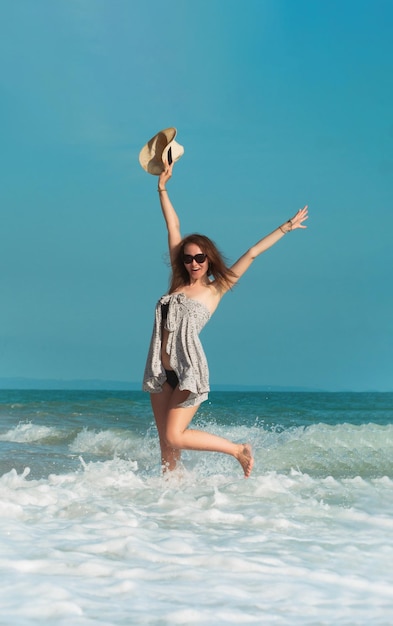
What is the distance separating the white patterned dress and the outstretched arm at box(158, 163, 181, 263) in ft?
1.53

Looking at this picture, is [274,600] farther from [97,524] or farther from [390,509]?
[390,509]

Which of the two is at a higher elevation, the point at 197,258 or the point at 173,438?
the point at 197,258

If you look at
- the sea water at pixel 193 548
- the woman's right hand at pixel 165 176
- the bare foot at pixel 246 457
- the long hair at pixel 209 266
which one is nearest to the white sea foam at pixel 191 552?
the sea water at pixel 193 548

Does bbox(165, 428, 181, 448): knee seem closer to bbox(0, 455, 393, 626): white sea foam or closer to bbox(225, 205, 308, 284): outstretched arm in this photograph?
bbox(0, 455, 393, 626): white sea foam

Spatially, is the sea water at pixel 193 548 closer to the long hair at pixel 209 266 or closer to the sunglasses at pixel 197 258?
the long hair at pixel 209 266

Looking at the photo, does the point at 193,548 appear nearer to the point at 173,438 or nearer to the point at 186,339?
the point at 173,438

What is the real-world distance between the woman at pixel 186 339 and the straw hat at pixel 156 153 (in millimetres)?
523

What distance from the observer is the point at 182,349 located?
18.1ft

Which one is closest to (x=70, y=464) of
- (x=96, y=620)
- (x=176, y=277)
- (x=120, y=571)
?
Result: (x=176, y=277)

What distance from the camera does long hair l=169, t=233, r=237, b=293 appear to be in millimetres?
5734

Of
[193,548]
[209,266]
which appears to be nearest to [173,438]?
[209,266]

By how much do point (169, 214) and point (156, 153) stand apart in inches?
23.4

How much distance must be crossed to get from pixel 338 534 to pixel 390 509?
98 cm

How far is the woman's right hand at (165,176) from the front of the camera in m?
6.05
